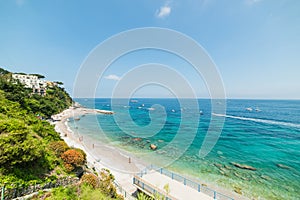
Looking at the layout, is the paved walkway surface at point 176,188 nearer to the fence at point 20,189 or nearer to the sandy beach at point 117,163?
the sandy beach at point 117,163

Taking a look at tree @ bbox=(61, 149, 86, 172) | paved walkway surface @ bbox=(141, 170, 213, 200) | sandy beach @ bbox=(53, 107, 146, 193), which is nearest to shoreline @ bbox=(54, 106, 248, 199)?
sandy beach @ bbox=(53, 107, 146, 193)

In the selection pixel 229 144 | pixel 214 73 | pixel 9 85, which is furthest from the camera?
pixel 229 144

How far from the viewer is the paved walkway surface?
7.78 meters

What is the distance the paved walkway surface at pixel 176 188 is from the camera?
778 centimetres

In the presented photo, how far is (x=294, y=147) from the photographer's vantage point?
76.7 ft

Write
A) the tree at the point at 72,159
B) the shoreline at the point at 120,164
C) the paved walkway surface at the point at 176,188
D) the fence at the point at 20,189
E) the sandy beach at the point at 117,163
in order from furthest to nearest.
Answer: the sandy beach at the point at 117,163, the shoreline at the point at 120,164, the tree at the point at 72,159, the paved walkway surface at the point at 176,188, the fence at the point at 20,189

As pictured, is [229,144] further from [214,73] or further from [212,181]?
[214,73]

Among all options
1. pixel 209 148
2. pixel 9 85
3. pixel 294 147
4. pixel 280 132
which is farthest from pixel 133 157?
pixel 280 132

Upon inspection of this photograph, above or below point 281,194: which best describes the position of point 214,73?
above

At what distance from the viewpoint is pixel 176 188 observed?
849 centimetres

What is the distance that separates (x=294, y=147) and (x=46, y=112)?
50638mm

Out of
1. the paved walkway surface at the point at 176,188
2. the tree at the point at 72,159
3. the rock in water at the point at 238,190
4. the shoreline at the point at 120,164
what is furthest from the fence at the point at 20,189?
the rock in water at the point at 238,190

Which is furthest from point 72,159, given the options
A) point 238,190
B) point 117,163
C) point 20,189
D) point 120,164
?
point 238,190

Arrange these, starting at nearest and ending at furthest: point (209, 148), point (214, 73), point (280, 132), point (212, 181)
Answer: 1. point (214, 73)
2. point (212, 181)
3. point (209, 148)
4. point (280, 132)
